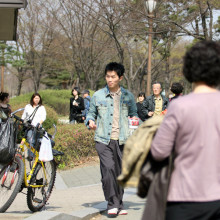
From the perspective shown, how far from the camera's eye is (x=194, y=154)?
2.44 meters

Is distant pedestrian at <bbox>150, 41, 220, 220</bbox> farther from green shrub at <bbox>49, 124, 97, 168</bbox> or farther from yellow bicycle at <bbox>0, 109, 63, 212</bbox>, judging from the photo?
green shrub at <bbox>49, 124, 97, 168</bbox>

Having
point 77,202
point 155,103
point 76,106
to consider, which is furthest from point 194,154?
point 76,106

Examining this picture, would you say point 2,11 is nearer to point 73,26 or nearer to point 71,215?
point 71,215

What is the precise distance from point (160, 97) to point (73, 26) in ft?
48.3

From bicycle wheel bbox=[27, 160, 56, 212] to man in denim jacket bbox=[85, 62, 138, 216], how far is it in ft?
3.01

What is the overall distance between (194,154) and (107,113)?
123 inches

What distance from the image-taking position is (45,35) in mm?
29188

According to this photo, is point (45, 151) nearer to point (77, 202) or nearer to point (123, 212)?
point (123, 212)

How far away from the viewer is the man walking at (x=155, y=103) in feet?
→ 26.9

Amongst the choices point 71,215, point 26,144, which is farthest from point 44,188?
point 71,215

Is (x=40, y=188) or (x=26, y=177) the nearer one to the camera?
(x=26, y=177)

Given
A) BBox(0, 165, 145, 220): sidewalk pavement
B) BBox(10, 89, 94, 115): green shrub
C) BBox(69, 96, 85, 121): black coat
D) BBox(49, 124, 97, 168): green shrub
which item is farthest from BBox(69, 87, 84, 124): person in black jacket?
BBox(10, 89, 94, 115): green shrub

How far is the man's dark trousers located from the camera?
5.42m

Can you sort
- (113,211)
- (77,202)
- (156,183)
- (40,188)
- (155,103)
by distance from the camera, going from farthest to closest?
(155,103) → (77,202) → (40,188) → (113,211) → (156,183)
